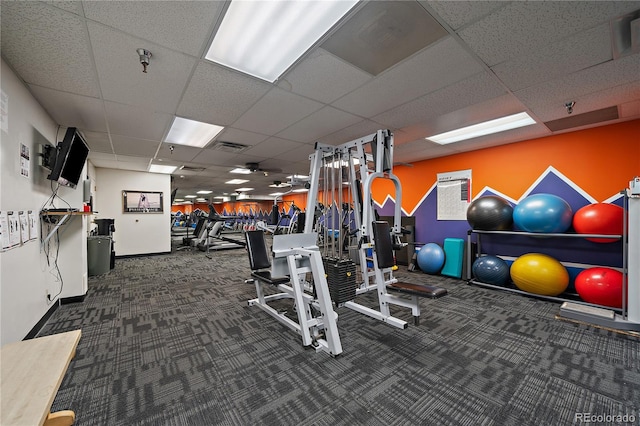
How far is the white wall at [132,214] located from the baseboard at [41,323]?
4158 mm

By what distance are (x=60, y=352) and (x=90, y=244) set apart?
4.90 metres

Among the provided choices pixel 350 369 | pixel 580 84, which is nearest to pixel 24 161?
pixel 350 369

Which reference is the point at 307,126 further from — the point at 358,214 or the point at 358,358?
the point at 358,358

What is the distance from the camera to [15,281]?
219cm

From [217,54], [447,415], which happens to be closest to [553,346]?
[447,415]

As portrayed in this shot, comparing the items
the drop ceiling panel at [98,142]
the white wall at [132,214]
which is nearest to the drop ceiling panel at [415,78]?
the drop ceiling panel at [98,142]

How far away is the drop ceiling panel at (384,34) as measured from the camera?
1.63 m

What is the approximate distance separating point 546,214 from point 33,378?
16.0 feet

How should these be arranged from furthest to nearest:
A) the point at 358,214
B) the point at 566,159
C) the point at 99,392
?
the point at 566,159 < the point at 358,214 < the point at 99,392

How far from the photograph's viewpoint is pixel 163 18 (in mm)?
1633

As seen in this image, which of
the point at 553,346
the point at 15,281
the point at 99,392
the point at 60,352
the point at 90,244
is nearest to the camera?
the point at 60,352

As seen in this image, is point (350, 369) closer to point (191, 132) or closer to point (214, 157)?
point (191, 132)

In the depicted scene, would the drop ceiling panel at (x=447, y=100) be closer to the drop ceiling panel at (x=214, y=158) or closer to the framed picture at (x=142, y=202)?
the drop ceiling panel at (x=214, y=158)

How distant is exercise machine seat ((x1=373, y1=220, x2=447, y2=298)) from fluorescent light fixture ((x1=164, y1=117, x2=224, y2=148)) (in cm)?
266
